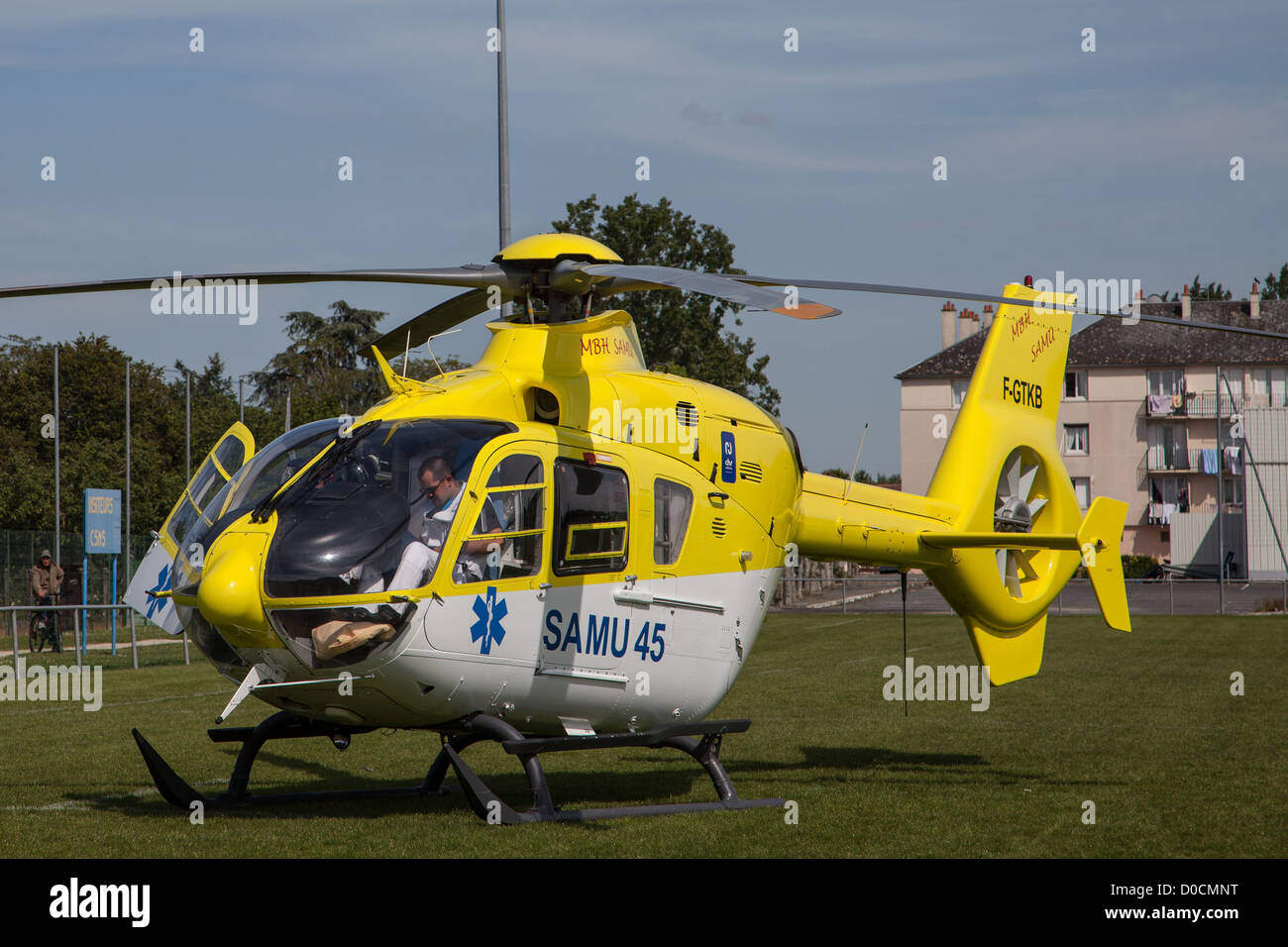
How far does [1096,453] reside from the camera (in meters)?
76.4

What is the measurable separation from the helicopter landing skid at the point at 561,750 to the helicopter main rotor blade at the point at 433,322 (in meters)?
3.46

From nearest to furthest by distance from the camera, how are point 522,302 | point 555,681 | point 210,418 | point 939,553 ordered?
point 555,681 → point 522,302 → point 939,553 → point 210,418

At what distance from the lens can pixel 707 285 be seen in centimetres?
840

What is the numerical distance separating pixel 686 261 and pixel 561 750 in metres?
50.1

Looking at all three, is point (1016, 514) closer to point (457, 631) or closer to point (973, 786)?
point (973, 786)

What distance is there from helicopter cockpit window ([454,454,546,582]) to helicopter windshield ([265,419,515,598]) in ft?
0.79

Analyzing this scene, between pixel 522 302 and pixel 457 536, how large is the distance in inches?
99.5

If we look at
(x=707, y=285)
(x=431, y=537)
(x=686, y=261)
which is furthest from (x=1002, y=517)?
(x=686, y=261)

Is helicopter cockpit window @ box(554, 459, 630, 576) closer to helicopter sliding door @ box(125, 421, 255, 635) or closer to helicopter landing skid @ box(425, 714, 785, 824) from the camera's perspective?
helicopter landing skid @ box(425, 714, 785, 824)

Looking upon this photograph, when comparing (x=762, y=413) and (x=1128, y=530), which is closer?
(x=762, y=413)

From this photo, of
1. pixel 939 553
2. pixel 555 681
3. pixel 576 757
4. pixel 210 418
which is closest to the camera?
pixel 555 681

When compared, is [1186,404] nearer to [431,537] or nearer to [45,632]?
[45,632]

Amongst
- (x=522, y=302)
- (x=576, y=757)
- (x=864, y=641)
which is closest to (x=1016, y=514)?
(x=576, y=757)

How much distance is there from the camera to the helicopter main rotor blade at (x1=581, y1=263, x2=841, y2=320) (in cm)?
776
